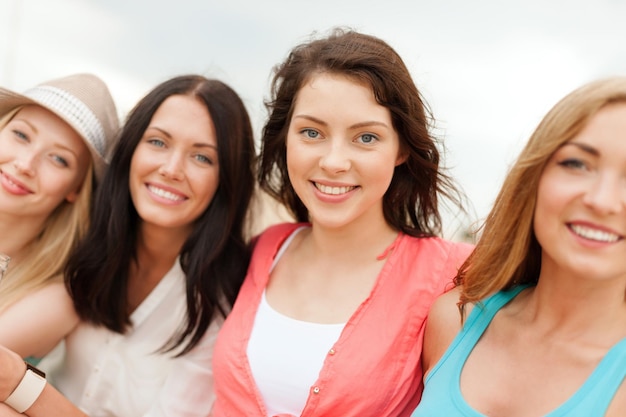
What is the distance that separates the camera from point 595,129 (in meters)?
1.76

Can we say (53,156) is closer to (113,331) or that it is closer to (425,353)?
(113,331)

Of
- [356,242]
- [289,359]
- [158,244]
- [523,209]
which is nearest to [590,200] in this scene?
[523,209]

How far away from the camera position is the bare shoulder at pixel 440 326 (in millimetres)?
2244

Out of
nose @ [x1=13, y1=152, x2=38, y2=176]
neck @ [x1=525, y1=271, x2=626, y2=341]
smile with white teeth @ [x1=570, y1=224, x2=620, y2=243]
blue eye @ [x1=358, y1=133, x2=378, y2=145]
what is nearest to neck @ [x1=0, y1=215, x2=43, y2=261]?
nose @ [x1=13, y1=152, x2=38, y2=176]

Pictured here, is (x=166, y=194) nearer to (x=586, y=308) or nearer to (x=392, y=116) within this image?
(x=392, y=116)

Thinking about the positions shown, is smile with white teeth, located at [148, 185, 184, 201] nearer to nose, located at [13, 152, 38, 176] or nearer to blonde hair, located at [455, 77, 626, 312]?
nose, located at [13, 152, 38, 176]

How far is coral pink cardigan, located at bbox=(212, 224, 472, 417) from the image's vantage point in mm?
2342

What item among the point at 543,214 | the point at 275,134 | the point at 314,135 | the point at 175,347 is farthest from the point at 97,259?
the point at 543,214

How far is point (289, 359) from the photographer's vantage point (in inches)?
97.0

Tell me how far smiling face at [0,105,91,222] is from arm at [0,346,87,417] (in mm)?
794

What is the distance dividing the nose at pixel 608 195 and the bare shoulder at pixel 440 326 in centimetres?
66

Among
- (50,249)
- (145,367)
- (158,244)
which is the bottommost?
(145,367)

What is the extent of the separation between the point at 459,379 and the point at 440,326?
0.33m

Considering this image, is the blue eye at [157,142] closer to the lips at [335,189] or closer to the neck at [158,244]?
the neck at [158,244]
